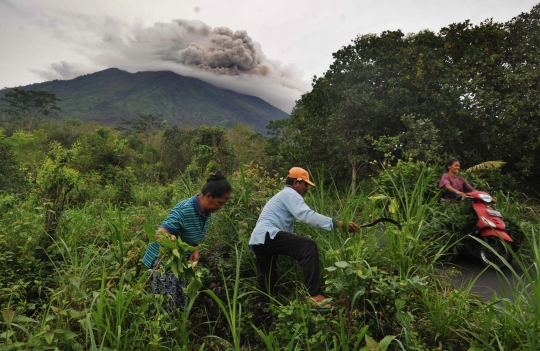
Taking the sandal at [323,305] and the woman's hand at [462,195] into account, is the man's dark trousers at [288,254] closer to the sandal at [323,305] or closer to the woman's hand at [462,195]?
the sandal at [323,305]

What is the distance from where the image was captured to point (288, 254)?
2861 mm

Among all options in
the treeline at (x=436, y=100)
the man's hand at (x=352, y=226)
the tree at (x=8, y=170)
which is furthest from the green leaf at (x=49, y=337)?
the tree at (x=8, y=170)

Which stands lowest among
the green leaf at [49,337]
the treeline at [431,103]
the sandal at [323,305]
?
the green leaf at [49,337]

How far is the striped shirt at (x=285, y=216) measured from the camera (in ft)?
9.39

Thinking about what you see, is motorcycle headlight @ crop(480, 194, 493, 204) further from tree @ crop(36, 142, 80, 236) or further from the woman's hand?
tree @ crop(36, 142, 80, 236)

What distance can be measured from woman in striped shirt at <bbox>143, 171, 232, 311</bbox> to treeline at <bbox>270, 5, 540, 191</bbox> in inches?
295

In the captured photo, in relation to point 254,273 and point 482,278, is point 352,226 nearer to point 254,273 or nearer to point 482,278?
point 254,273

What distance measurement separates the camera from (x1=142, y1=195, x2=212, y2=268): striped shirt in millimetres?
2676

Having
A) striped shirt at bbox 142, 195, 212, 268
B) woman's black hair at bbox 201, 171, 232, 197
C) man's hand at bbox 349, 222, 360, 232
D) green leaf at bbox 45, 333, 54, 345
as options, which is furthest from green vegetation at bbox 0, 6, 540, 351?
woman's black hair at bbox 201, 171, 232, 197

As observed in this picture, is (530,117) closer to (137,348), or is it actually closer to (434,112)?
(434,112)

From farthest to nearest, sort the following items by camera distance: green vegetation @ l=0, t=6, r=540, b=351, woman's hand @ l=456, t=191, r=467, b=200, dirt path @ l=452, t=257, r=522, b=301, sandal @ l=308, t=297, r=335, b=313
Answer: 1. woman's hand @ l=456, t=191, r=467, b=200
2. dirt path @ l=452, t=257, r=522, b=301
3. sandal @ l=308, t=297, r=335, b=313
4. green vegetation @ l=0, t=6, r=540, b=351

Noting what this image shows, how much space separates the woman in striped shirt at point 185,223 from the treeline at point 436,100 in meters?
7.49

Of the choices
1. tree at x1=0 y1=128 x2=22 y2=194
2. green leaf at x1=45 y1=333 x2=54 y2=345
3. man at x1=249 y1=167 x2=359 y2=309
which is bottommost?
tree at x1=0 y1=128 x2=22 y2=194

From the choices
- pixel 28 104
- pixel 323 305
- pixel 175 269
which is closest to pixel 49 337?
pixel 175 269
